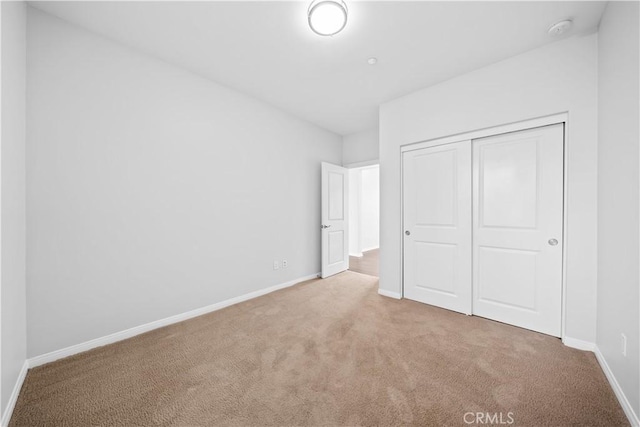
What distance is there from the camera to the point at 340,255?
440cm

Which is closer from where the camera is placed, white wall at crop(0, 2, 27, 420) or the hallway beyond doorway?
white wall at crop(0, 2, 27, 420)

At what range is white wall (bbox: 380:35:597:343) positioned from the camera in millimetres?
1932

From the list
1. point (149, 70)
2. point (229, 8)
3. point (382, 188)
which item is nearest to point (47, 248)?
point (149, 70)

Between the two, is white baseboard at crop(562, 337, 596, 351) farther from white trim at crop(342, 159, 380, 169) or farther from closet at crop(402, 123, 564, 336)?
white trim at crop(342, 159, 380, 169)

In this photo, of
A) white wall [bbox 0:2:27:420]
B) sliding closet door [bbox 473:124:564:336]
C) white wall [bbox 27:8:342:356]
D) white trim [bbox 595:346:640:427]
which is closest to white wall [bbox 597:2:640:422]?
white trim [bbox 595:346:640:427]

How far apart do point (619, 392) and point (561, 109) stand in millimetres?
2093

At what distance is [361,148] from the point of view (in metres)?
4.44

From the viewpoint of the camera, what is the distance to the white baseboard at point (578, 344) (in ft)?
6.30

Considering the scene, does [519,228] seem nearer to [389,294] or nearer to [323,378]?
[389,294]

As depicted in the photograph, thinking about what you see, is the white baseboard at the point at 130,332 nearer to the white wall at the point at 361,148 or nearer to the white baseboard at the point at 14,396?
the white baseboard at the point at 14,396

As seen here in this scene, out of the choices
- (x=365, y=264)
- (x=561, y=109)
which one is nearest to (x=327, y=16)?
(x=561, y=109)

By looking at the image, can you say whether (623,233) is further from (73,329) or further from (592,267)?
(73,329)

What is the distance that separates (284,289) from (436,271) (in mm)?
2057

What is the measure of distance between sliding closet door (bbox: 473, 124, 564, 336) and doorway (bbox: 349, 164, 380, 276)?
263cm
